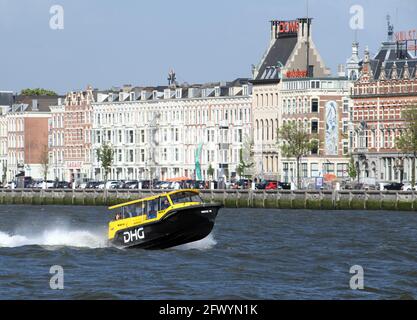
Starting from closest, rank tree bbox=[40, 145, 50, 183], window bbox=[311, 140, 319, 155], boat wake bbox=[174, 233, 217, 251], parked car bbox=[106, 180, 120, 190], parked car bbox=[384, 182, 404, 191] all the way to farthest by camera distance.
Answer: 1. boat wake bbox=[174, 233, 217, 251]
2. parked car bbox=[384, 182, 404, 191]
3. window bbox=[311, 140, 319, 155]
4. parked car bbox=[106, 180, 120, 190]
5. tree bbox=[40, 145, 50, 183]

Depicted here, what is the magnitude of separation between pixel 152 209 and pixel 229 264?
5.57 meters

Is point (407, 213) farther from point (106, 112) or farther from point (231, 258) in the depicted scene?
point (106, 112)

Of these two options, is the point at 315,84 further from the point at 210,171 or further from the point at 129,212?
the point at 129,212

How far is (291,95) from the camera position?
156 metres

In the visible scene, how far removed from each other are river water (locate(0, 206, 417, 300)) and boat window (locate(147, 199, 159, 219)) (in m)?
1.44

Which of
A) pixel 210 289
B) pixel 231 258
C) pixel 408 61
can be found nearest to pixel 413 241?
pixel 231 258

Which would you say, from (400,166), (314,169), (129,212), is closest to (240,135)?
(314,169)

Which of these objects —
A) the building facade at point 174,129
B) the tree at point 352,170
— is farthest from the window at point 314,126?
the building facade at point 174,129

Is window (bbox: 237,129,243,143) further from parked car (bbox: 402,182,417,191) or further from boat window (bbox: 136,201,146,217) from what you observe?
boat window (bbox: 136,201,146,217)

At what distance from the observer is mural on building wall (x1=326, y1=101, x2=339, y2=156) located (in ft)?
498

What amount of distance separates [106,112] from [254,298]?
131966 mm

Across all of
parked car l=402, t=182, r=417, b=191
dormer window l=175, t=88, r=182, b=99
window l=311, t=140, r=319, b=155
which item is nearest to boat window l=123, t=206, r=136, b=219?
parked car l=402, t=182, r=417, b=191

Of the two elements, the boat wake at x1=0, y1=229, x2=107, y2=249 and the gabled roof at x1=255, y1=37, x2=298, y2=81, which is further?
the gabled roof at x1=255, y1=37, x2=298, y2=81

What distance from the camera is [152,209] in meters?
66.8
